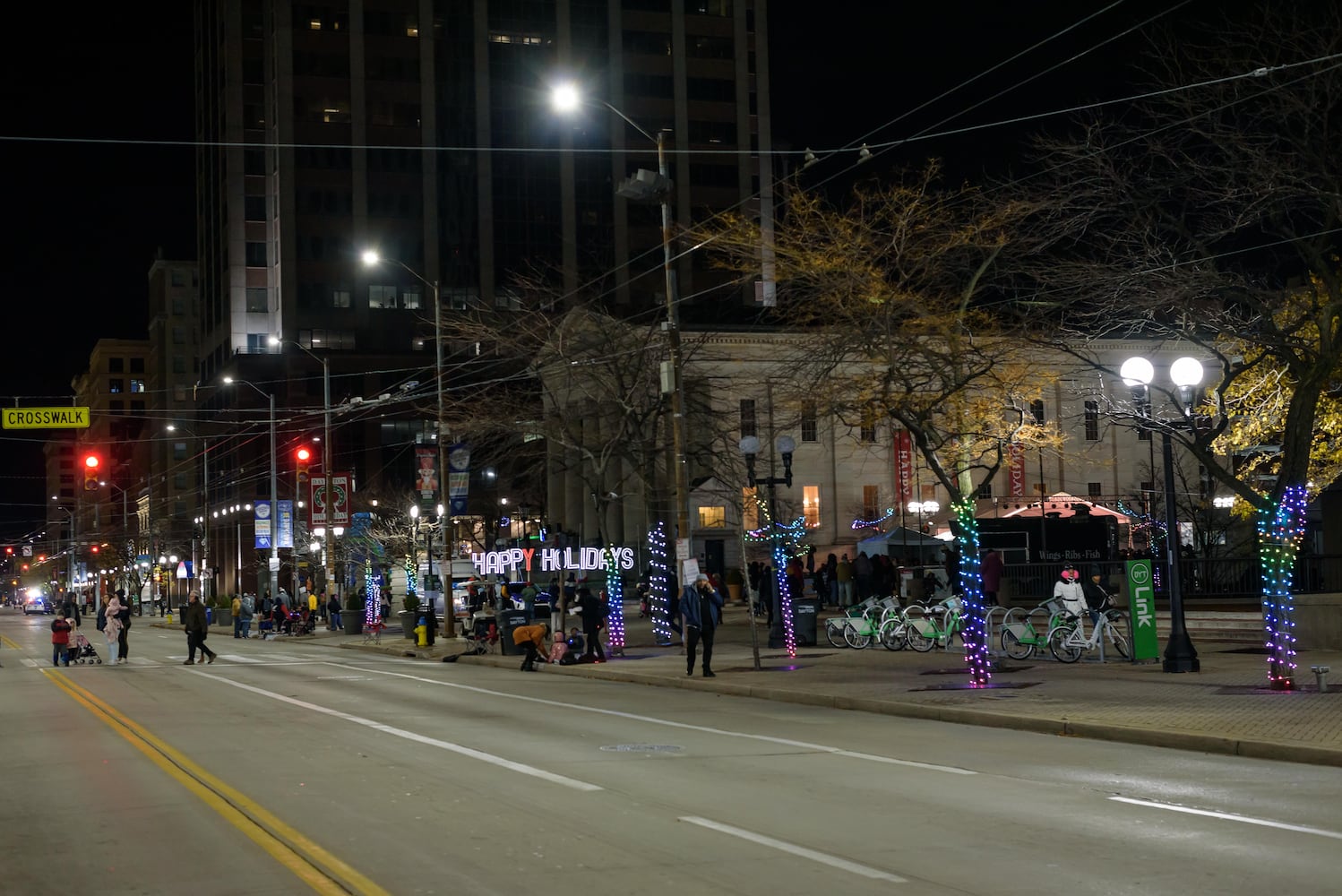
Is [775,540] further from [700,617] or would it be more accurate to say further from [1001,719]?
[1001,719]

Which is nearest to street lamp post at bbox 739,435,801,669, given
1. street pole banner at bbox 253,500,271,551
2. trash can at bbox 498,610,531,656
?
trash can at bbox 498,610,531,656

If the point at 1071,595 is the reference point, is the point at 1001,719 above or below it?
below

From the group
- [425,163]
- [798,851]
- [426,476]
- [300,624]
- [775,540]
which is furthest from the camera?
[425,163]

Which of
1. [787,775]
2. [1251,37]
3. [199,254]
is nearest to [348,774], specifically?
[787,775]

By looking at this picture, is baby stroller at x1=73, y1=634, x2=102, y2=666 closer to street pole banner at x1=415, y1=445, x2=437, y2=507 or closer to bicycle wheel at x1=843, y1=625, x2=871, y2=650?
Answer: street pole banner at x1=415, y1=445, x2=437, y2=507

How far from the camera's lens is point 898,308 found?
28.0m

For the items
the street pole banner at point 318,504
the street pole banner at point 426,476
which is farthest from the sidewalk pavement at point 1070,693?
the street pole banner at point 318,504

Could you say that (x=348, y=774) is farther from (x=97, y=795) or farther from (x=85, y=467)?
(x=85, y=467)

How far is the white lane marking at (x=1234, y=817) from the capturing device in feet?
30.7

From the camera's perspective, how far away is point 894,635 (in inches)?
1124

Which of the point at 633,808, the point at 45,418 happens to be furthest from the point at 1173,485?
the point at 45,418

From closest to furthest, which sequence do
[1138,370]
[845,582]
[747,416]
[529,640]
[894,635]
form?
[1138,370], [529,640], [894,635], [845,582], [747,416]

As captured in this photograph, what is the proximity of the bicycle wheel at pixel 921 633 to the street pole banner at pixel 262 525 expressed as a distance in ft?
123

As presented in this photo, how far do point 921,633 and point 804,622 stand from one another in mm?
3238
